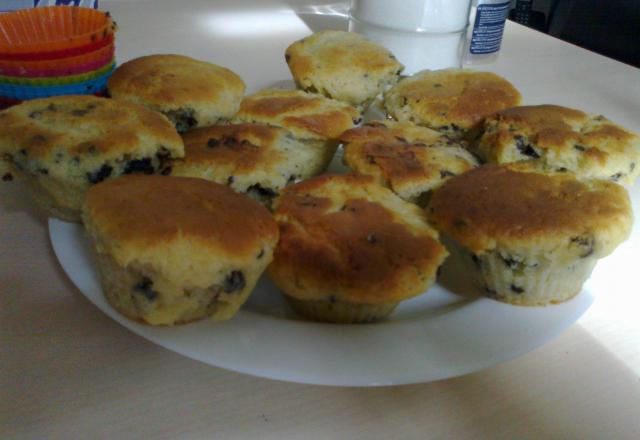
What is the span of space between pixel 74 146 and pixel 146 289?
0.32 metres

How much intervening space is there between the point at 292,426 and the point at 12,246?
2.01 ft

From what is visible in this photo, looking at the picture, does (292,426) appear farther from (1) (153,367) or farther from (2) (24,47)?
(2) (24,47)

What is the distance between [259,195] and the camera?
40.4 inches

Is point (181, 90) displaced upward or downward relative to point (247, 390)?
upward

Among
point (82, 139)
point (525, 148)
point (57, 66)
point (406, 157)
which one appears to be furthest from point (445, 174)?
point (57, 66)

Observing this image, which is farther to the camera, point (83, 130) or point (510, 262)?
point (83, 130)

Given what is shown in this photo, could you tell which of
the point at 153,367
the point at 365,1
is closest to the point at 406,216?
the point at 153,367

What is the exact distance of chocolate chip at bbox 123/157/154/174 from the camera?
36.9 inches

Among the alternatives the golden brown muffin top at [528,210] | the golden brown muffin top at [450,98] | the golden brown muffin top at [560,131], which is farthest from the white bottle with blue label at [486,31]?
the golden brown muffin top at [528,210]

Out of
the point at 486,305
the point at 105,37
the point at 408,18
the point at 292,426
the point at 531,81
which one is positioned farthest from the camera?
the point at 531,81

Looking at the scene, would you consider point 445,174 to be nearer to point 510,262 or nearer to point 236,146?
point 510,262

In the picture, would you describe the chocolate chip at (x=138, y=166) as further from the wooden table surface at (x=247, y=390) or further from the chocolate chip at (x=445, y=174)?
the chocolate chip at (x=445, y=174)

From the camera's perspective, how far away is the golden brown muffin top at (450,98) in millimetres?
1243

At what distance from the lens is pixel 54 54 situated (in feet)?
3.95
